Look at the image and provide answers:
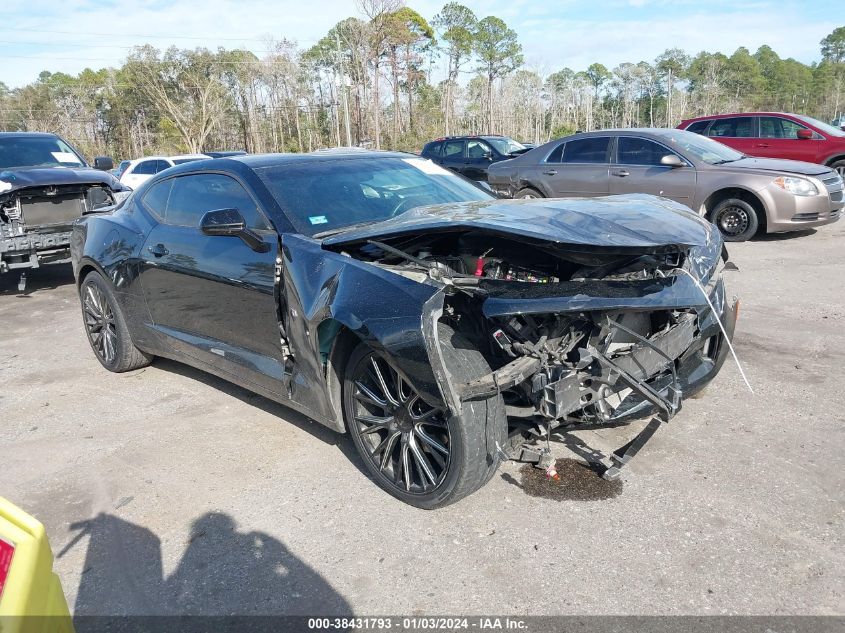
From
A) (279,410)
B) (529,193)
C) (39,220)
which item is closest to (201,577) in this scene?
(279,410)

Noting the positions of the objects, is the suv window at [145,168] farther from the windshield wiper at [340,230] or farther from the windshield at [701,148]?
the windshield wiper at [340,230]

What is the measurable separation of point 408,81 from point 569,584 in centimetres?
3255

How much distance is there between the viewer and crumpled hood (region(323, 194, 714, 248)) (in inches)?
107

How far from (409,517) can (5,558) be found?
191cm

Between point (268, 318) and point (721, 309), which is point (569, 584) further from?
point (268, 318)

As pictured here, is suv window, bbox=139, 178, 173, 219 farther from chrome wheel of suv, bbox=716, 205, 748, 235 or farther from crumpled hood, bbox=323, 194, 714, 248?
chrome wheel of suv, bbox=716, 205, 748, 235

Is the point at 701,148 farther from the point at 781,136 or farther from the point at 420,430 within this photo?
the point at 420,430

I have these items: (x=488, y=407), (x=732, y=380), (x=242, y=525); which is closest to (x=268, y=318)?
(x=242, y=525)

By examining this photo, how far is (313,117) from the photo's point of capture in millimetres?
32562

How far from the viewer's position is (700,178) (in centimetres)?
921

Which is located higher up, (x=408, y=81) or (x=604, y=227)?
(x=408, y=81)

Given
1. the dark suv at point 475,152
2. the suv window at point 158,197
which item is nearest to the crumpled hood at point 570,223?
the suv window at point 158,197

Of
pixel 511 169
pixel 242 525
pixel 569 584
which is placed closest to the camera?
pixel 569 584

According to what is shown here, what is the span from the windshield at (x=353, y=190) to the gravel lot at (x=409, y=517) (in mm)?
1292
